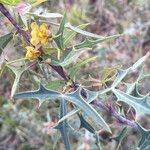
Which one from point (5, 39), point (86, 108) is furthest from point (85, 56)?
point (86, 108)

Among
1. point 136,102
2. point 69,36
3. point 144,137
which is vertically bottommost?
point 144,137

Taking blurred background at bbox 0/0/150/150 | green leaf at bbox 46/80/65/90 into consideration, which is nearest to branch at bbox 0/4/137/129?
green leaf at bbox 46/80/65/90

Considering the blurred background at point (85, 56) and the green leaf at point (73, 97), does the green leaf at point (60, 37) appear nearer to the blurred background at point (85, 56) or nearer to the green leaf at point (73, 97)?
the green leaf at point (73, 97)

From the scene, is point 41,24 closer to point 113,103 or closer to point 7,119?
point 113,103

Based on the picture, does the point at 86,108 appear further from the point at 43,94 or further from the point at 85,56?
the point at 85,56

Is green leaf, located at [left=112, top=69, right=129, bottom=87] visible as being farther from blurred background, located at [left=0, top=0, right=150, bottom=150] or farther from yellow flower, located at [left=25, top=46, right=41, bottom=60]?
blurred background, located at [left=0, top=0, right=150, bottom=150]

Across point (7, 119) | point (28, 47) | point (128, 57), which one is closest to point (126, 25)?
point (128, 57)

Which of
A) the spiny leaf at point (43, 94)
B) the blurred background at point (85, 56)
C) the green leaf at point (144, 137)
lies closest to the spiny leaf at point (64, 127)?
the spiny leaf at point (43, 94)
